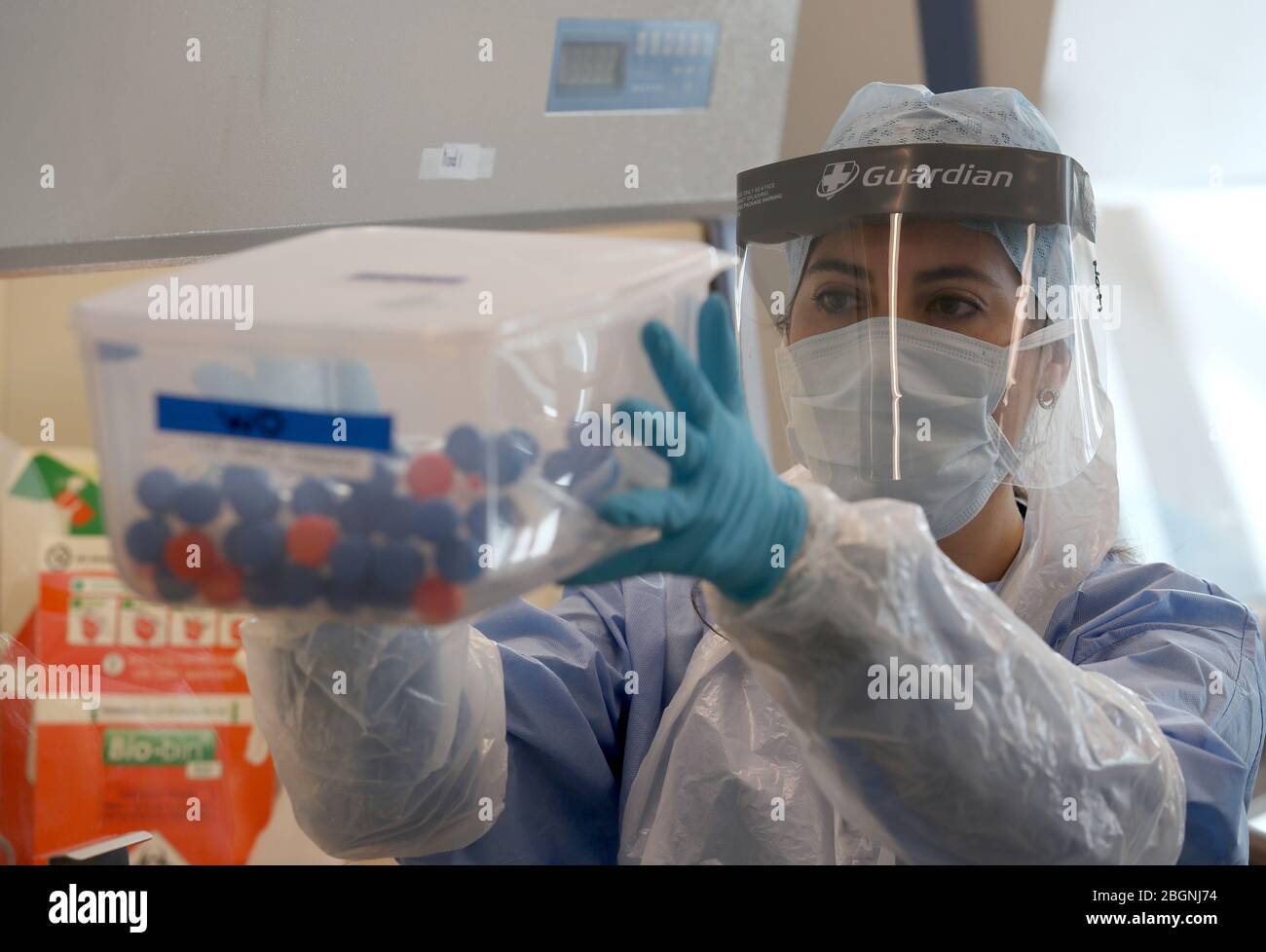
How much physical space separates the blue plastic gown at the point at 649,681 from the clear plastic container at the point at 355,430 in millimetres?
567

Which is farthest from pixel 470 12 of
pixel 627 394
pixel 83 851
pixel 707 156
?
pixel 83 851

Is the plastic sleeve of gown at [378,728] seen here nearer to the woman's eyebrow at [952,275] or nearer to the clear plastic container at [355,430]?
the clear plastic container at [355,430]

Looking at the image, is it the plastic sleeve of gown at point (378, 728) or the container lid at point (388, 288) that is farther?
the plastic sleeve of gown at point (378, 728)

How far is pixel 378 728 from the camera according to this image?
1.06 metres

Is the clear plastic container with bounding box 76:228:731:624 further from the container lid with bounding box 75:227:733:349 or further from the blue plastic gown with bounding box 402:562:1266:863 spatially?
the blue plastic gown with bounding box 402:562:1266:863

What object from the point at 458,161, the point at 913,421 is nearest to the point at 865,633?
the point at 913,421

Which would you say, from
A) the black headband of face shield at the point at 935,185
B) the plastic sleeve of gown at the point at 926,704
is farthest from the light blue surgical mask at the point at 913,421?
the plastic sleeve of gown at the point at 926,704

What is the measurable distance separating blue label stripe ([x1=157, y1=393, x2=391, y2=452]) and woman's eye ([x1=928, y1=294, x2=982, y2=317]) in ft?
2.81

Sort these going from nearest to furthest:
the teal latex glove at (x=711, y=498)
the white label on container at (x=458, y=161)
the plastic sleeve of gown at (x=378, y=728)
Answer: the teal latex glove at (x=711, y=498) → the plastic sleeve of gown at (x=378, y=728) → the white label on container at (x=458, y=161)

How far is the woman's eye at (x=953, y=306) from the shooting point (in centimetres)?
138

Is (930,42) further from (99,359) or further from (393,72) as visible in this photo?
(99,359)

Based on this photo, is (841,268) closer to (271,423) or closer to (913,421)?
(913,421)

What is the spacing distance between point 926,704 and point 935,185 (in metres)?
0.68

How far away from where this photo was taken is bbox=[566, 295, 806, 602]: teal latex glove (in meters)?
0.79
